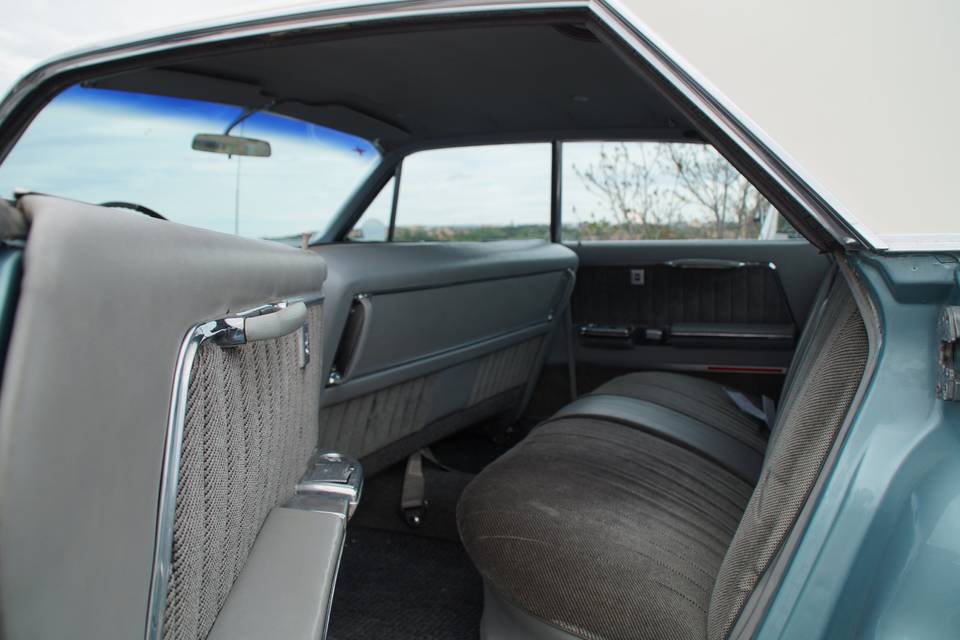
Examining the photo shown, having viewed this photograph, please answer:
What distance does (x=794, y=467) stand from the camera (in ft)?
3.28

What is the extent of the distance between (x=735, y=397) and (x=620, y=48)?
1.61m

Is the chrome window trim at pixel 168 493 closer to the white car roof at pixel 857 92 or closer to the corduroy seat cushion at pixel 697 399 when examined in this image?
the white car roof at pixel 857 92

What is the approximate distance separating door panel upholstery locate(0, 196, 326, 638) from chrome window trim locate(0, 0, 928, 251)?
2.24 ft

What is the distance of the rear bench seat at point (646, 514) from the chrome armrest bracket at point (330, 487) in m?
0.26

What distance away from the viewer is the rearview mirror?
7.43 feet

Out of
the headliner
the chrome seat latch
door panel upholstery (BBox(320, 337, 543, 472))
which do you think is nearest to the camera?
the chrome seat latch

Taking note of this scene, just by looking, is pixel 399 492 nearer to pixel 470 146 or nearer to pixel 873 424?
pixel 470 146

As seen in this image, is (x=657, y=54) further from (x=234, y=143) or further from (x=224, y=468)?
(x=234, y=143)

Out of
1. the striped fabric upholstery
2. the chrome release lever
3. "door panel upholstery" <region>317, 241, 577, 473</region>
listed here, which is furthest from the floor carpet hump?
the chrome release lever

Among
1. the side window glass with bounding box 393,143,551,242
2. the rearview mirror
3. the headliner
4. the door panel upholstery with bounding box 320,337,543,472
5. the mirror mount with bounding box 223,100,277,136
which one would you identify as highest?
the headliner

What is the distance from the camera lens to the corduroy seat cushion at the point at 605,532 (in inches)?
45.7

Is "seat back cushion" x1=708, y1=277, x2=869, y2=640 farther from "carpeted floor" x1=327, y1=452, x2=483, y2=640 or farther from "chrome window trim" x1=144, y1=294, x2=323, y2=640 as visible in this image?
"carpeted floor" x1=327, y1=452, x2=483, y2=640

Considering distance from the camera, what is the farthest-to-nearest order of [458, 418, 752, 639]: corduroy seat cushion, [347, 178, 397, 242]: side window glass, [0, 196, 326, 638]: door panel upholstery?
1. [347, 178, 397, 242]: side window glass
2. [458, 418, 752, 639]: corduroy seat cushion
3. [0, 196, 326, 638]: door panel upholstery

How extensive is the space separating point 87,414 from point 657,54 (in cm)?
83
